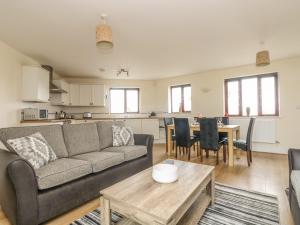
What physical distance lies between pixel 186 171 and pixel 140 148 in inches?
45.9

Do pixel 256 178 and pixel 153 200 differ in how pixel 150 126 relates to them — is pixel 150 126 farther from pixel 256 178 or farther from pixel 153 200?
pixel 153 200

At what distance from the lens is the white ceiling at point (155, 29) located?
216cm

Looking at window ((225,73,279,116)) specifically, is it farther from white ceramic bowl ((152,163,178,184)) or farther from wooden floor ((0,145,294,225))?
white ceramic bowl ((152,163,178,184))

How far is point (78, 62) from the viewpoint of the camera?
4453 mm

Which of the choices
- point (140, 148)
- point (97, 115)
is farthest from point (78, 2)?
point (97, 115)

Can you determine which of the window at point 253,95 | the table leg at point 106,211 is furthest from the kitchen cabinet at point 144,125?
the table leg at point 106,211

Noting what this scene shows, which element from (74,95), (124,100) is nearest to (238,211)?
(124,100)

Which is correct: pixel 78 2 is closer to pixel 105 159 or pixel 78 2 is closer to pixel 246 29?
pixel 105 159

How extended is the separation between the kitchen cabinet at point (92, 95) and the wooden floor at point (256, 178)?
3065mm

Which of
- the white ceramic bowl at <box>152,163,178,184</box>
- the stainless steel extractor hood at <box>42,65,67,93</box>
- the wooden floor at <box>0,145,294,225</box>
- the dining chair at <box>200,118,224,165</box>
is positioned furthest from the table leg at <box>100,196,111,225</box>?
the stainless steel extractor hood at <box>42,65,67,93</box>

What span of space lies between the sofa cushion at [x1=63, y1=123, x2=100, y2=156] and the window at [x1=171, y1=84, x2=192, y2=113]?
12.5ft

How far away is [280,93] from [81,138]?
4.59 metres

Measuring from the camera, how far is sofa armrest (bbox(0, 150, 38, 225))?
146cm

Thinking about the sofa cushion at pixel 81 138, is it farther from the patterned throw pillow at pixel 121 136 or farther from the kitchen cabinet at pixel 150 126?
the kitchen cabinet at pixel 150 126
